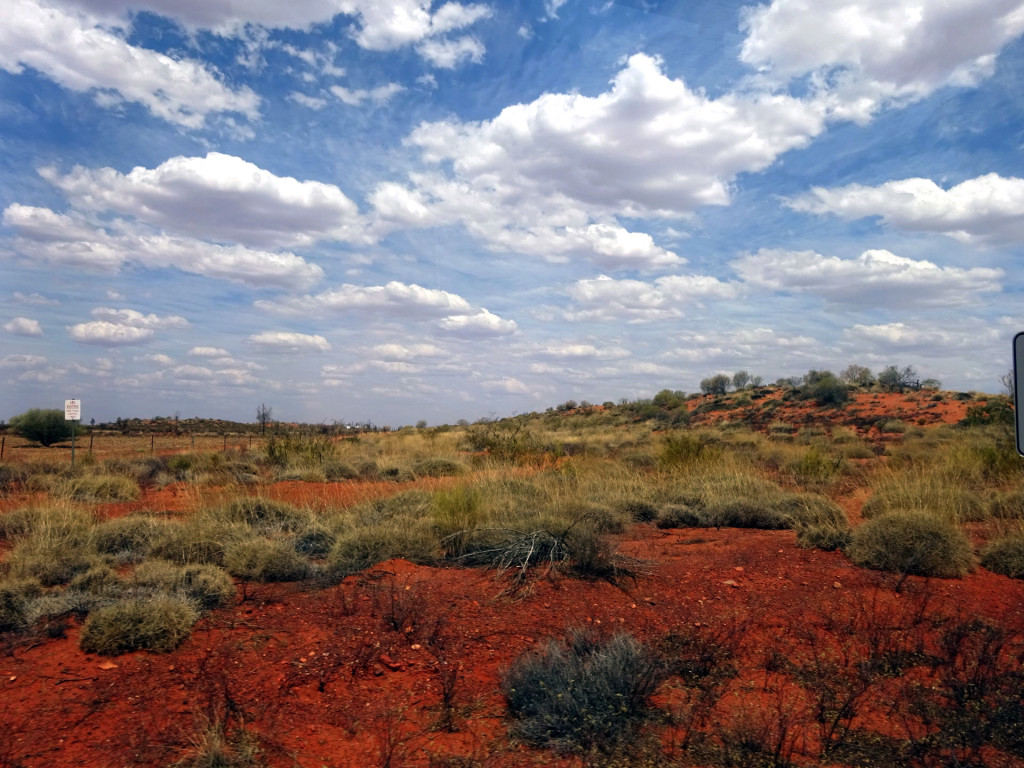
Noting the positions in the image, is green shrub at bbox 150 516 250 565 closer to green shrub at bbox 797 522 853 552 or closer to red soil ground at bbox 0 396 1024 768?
red soil ground at bbox 0 396 1024 768

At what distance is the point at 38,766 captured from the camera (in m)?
4.01

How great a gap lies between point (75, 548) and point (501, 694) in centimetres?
620

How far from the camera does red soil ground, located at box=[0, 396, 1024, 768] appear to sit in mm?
4324

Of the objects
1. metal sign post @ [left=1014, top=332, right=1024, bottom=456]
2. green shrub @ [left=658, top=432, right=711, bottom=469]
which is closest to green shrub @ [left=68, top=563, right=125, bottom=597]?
metal sign post @ [left=1014, top=332, right=1024, bottom=456]

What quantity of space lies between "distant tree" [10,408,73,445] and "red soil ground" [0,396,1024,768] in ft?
113

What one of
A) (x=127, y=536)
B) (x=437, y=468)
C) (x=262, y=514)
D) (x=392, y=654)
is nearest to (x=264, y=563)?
(x=392, y=654)

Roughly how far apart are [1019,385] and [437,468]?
634 inches

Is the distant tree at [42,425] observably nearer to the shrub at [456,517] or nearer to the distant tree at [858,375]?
the shrub at [456,517]

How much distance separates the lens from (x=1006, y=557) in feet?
27.1

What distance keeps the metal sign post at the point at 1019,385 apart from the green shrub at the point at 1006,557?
16.6 ft

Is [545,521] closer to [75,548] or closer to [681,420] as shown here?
[75,548]

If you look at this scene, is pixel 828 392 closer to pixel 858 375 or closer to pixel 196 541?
pixel 858 375

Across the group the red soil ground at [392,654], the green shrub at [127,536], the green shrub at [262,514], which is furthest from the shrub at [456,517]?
the green shrub at [127,536]

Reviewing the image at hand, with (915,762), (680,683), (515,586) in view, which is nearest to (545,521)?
(515,586)
